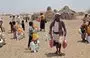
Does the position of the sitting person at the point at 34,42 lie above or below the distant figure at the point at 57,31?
below

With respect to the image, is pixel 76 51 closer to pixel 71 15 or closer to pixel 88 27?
pixel 88 27

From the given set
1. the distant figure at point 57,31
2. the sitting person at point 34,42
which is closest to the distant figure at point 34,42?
the sitting person at point 34,42

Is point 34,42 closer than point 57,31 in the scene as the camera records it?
No

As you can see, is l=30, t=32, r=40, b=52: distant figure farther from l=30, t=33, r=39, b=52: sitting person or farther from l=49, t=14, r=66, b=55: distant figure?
l=49, t=14, r=66, b=55: distant figure

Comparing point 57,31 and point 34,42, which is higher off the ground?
point 57,31

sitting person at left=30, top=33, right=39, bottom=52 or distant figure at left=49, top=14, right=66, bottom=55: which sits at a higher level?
distant figure at left=49, top=14, right=66, bottom=55

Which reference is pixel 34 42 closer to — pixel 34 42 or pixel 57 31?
pixel 34 42

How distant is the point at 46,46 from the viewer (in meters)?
15.9

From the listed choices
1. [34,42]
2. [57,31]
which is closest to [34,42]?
[34,42]

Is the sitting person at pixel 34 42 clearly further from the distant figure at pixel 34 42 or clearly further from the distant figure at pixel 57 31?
the distant figure at pixel 57 31

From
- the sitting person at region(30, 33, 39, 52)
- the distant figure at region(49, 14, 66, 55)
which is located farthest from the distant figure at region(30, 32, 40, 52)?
the distant figure at region(49, 14, 66, 55)

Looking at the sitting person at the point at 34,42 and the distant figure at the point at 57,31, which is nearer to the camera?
the distant figure at the point at 57,31

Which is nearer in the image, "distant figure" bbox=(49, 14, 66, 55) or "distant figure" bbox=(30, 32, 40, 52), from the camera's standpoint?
"distant figure" bbox=(49, 14, 66, 55)

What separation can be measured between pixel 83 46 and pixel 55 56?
3.18m
